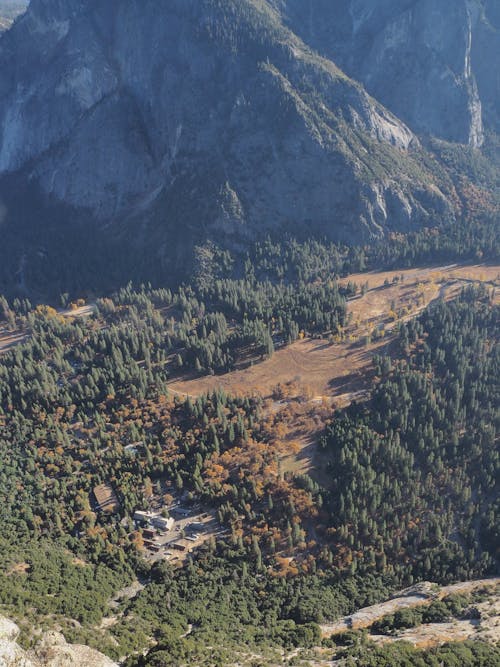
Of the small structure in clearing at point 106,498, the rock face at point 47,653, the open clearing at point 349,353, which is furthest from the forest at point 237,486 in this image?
the open clearing at point 349,353

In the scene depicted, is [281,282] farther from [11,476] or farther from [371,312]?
[11,476]

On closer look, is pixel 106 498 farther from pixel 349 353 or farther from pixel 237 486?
pixel 349 353

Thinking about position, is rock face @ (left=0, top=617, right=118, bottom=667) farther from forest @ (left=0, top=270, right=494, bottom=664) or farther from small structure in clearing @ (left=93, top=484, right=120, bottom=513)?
small structure in clearing @ (left=93, top=484, right=120, bottom=513)

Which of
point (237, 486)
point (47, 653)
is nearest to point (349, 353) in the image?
point (237, 486)

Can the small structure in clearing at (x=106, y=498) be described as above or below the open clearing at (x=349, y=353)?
below

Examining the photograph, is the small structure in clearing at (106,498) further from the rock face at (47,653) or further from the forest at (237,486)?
the rock face at (47,653)

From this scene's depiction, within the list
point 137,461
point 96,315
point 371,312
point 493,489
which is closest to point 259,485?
point 137,461

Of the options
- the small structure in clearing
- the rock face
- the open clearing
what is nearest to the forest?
the small structure in clearing

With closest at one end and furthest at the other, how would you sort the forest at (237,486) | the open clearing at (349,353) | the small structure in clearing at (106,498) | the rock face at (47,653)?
the rock face at (47,653), the forest at (237,486), the small structure in clearing at (106,498), the open clearing at (349,353)
